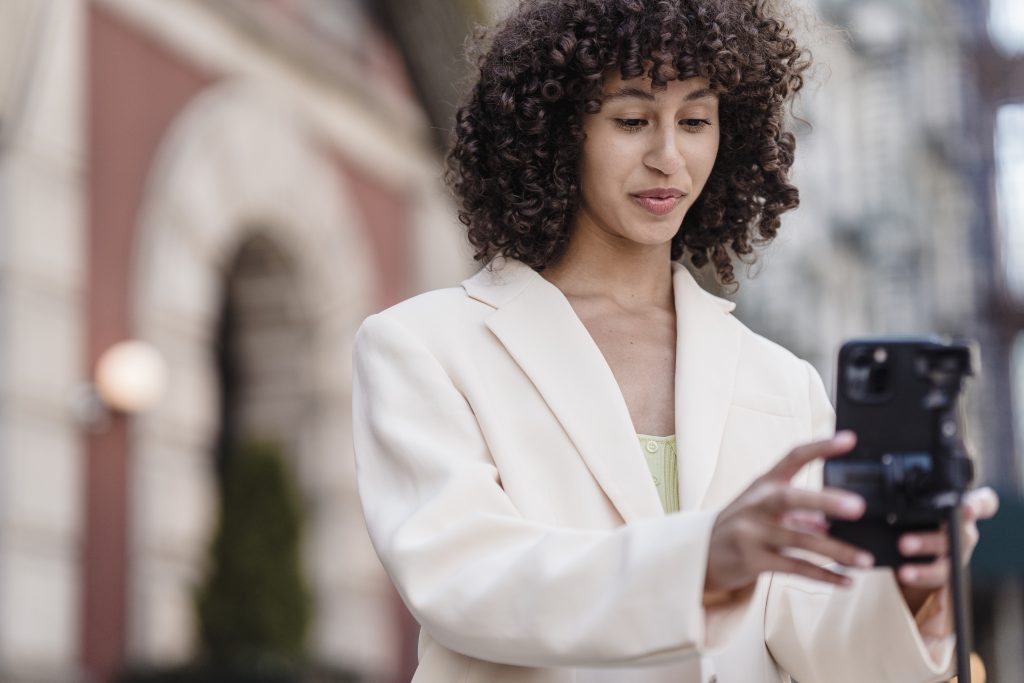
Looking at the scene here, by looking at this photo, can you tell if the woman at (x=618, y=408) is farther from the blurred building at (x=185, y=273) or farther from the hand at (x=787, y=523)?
the blurred building at (x=185, y=273)

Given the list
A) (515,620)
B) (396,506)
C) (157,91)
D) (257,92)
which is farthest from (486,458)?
(257,92)

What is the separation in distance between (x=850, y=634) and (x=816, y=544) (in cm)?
41

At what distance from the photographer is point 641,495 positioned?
216 cm

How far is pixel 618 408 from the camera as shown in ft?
7.28

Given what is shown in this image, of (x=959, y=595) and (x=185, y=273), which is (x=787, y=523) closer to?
(x=959, y=595)

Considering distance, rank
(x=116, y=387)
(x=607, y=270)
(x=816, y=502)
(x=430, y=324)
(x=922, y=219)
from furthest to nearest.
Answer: (x=922, y=219) < (x=116, y=387) < (x=607, y=270) < (x=430, y=324) < (x=816, y=502)

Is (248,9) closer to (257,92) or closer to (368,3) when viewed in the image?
(257,92)

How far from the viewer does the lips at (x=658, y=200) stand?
2262 mm

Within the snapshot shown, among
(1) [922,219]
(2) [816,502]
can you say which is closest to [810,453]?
(2) [816,502]

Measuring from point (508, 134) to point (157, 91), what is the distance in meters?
7.48

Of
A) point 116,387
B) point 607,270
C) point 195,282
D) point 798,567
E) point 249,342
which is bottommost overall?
point 798,567

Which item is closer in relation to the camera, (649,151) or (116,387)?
(649,151)

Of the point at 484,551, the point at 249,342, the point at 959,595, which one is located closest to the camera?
the point at 959,595

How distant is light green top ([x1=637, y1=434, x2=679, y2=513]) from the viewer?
2.27 metres
